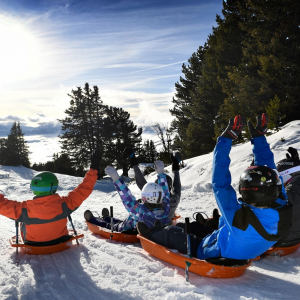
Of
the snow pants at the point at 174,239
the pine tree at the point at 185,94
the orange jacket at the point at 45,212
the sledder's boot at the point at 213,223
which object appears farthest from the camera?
the pine tree at the point at 185,94

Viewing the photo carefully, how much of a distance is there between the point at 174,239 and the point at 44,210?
199cm

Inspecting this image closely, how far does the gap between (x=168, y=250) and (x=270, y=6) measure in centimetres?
1449

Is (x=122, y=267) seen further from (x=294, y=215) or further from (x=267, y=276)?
(x=294, y=215)

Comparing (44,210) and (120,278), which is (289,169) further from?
(44,210)

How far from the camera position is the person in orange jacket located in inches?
157

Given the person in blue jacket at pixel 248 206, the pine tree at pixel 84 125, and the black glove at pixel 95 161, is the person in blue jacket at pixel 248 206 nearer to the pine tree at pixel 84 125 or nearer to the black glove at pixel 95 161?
the black glove at pixel 95 161

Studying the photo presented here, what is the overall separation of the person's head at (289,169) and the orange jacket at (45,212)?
2.87 metres

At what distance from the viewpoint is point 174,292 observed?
285 cm

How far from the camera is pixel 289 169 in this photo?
3.69m

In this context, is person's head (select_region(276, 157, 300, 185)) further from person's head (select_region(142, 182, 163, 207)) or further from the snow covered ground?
person's head (select_region(142, 182, 163, 207))

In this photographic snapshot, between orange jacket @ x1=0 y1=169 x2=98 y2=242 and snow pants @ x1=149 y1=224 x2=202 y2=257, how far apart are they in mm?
1290

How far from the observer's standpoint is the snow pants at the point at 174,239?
11.8 feet

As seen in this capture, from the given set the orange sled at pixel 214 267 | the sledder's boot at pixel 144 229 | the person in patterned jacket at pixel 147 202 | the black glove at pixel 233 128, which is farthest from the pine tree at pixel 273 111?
the orange sled at pixel 214 267

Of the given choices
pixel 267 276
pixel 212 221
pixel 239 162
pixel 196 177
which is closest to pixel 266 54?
pixel 239 162
